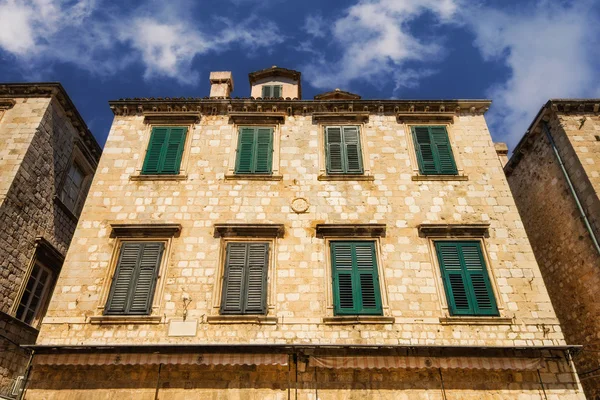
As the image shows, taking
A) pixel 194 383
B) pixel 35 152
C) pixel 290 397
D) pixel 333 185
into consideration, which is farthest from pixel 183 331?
pixel 35 152

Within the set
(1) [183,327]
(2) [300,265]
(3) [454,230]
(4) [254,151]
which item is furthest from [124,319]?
(3) [454,230]

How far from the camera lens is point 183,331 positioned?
9172mm

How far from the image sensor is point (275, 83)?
15.6 metres

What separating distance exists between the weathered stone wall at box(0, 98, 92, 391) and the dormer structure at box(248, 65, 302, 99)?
260 inches

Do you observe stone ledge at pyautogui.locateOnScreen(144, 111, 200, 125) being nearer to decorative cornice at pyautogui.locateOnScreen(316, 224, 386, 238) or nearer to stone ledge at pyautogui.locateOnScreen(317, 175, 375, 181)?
stone ledge at pyautogui.locateOnScreen(317, 175, 375, 181)

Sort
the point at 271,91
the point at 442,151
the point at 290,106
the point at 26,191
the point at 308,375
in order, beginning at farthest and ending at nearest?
the point at 271,91
the point at 290,106
the point at 442,151
the point at 26,191
the point at 308,375

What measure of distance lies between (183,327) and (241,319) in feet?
4.19

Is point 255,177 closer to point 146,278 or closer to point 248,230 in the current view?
point 248,230

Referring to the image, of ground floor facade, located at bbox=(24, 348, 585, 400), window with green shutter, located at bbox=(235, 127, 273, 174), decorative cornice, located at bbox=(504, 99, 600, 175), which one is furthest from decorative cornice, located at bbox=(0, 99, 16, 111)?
decorative cornice, located at bbox=(504, 99, 600, 175)

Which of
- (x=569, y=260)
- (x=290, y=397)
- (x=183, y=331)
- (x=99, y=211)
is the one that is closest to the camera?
(x=290, y=397)

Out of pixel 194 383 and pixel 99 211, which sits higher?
pixel 99 211

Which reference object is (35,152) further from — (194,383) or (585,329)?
(585,329)

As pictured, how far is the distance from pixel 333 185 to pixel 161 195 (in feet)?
15.2

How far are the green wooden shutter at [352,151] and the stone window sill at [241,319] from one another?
4643mm
